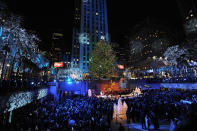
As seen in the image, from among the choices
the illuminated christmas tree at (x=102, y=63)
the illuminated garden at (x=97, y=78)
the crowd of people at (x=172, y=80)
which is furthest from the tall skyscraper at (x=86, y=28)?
the crowd of people at (x=172, y=80)

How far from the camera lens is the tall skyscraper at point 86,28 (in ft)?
234

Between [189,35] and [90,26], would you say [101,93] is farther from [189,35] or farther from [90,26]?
[90,26]

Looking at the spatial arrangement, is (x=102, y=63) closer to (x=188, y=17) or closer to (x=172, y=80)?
(x=172, y=80)

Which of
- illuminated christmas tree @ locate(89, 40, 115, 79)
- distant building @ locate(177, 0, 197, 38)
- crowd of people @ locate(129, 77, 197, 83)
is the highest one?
distant building @ locate(177, 0, 197, 38)

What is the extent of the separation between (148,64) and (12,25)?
181ft

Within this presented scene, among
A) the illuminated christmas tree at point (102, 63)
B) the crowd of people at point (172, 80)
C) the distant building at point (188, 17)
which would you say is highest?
the distant building at point (188, 17)

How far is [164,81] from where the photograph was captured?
3291 cm

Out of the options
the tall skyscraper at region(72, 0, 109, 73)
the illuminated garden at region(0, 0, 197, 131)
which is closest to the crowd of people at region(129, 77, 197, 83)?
the illuminated garden at region(0, 0, 197, 131)

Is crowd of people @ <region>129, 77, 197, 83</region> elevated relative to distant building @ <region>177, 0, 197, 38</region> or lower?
lower

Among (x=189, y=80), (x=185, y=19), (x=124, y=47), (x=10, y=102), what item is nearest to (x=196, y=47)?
(x=189, y=80)

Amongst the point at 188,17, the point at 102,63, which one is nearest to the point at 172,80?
the point at 102,63

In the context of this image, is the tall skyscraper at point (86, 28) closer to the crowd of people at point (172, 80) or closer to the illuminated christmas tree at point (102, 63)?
the illuminated christmas tree at point (102, 63)

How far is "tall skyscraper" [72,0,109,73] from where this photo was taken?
71188 mm

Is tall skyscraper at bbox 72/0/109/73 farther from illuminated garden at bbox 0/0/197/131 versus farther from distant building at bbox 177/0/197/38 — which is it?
distant building at bbox 177/0/197/38
